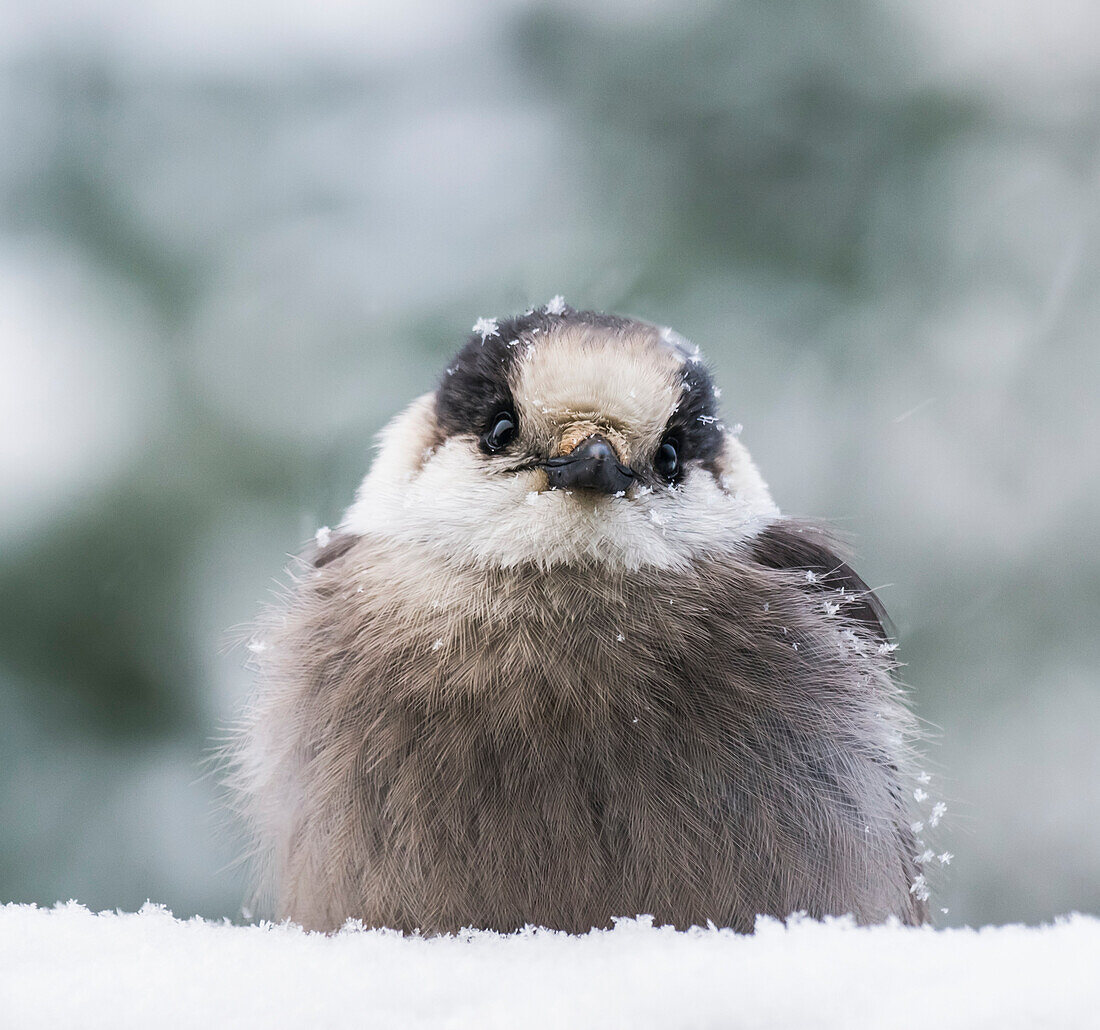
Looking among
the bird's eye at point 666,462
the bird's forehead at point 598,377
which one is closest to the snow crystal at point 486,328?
the bird's forehead at point 598,377

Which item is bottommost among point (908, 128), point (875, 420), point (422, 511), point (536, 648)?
point (536, 648)

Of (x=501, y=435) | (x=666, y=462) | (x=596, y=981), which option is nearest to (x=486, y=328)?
(x=501, y=435)

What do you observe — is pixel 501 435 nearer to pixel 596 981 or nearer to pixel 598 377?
pixel 598 377

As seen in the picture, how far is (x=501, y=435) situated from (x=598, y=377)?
0.17 meters

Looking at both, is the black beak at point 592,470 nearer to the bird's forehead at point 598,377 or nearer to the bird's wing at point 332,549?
the bird's forehead at point 598,377

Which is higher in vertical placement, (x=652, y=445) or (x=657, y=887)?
(x=652, y=445)

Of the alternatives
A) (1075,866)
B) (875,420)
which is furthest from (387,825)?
(1075,866)

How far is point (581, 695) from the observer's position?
1.14 metres

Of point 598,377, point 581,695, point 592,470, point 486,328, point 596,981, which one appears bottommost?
point 596,981

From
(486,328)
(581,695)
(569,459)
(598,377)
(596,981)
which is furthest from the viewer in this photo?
(486,328)

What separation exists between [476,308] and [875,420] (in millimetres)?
1171

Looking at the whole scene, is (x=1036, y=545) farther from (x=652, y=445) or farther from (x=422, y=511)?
(x=422, y=511)

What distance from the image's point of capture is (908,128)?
2789 mm

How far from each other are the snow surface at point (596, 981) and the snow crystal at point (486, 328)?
3.27 feet
